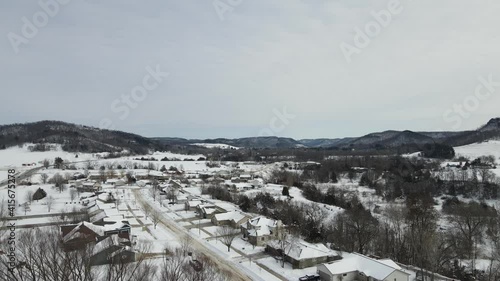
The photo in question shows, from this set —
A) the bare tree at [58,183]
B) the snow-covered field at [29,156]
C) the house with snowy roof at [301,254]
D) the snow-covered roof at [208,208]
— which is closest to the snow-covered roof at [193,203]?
the snow-covered roof at [208,208]

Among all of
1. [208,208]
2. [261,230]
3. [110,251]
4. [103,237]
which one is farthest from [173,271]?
[208,208]

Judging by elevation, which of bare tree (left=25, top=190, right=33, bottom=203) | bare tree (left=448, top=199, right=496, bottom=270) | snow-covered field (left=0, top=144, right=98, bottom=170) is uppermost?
snow-covered field (left=0, top=144, right=98, bottom=170)

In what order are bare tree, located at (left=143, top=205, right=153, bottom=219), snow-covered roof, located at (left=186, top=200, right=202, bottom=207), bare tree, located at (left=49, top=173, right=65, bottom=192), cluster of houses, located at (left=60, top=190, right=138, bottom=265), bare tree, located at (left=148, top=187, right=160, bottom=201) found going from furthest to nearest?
1. bare tree, located at (left=49, top=173, right=65, bottom=192)
2. bare tree, located at (left=148, top=187, right=160, bottom=201)
3. snow-covered roof, located at (left=186, top=200, right=202, bottom=207)
4. bare tree, located at (left=143, top=205, right=153, bottom=219)
5. cluster of houses, located at (left=60, top=190, right=138, bottom=265)

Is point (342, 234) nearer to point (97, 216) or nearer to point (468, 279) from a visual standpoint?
point (468, 279)

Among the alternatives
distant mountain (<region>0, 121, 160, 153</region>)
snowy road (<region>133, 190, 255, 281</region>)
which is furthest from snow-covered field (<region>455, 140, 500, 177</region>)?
distant mountain (<region>0, 121, 160, 153</region>)

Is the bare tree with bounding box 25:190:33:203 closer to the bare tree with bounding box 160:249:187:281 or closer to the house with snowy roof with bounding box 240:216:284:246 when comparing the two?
the house with snowy roof with bounding box 240:216:284:246

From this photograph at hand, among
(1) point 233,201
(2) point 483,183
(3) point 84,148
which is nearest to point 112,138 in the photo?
(3) point 84,148

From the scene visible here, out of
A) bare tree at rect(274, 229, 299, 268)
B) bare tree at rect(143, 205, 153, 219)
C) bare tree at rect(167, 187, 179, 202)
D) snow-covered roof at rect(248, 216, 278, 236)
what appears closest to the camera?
bare tree at rect(274, 229, 299, 268)

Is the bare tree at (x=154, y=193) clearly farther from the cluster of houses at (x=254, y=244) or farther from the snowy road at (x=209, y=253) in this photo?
the snowy road at (x=209, y=253)
